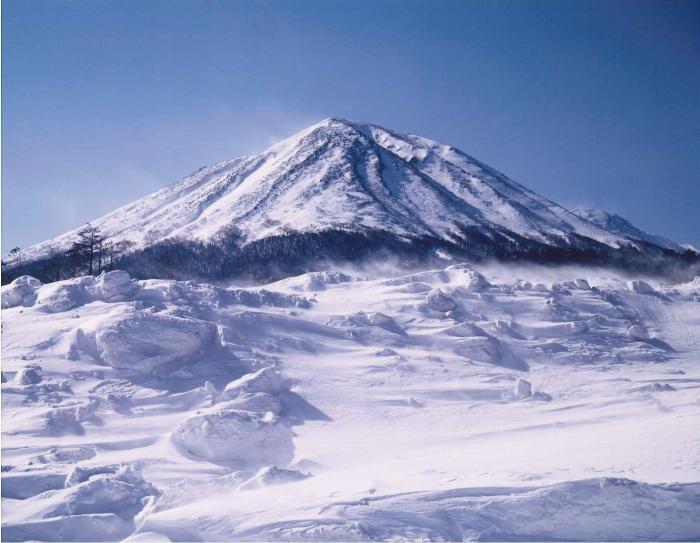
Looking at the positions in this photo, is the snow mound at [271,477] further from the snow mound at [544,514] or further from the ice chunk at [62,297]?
the ice chunk at [62,297]

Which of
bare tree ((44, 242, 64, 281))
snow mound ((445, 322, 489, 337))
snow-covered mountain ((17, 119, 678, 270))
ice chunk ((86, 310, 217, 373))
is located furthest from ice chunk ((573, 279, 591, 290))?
snow-covered mountain ((17, 119, 678, 270))

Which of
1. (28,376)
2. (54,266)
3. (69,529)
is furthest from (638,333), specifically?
(54,266)

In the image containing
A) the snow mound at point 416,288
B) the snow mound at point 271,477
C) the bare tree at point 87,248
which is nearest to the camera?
the snow mound at point 271,477

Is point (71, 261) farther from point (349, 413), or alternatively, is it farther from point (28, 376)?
point (349, 413)

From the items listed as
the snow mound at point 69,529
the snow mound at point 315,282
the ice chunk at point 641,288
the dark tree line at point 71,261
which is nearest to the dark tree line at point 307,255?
the dark tree line at point 71,261

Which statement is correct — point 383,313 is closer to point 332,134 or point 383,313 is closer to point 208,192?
point 208,192

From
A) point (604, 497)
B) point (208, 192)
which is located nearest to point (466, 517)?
point (604, 497)

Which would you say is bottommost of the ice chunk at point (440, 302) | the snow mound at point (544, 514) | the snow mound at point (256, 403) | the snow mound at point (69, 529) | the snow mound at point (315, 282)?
the snow mound at point (544, 514)
